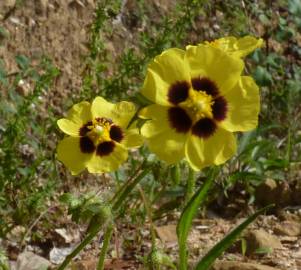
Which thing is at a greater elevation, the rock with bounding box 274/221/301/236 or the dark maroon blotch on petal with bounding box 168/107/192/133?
the rock with bounding box 274/221/301/236

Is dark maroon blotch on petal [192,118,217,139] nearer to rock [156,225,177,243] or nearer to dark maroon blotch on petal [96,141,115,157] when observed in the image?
dark maroon blotch on petal [96,141,115,157]

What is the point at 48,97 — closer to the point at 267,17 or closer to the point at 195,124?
the point at 267,17

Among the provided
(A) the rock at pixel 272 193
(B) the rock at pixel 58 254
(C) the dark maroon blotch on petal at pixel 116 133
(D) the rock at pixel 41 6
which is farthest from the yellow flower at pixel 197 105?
(D) the rock at pixel 41 6

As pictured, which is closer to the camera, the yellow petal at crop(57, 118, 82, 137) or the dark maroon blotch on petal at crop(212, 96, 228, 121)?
the dark maroon blotch on petal at crop(212, 96, 228, 121)

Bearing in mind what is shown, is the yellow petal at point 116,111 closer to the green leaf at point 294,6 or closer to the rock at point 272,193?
the rock at point 272,193

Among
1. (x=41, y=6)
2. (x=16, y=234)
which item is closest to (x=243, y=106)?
(x=16, y=234)

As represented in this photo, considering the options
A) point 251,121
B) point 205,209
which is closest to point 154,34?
point 205,209

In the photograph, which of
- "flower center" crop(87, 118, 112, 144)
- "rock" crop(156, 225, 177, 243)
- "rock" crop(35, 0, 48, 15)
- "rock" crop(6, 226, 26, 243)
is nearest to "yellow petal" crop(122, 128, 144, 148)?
"flower center" crop(87, 118, 112, 144)

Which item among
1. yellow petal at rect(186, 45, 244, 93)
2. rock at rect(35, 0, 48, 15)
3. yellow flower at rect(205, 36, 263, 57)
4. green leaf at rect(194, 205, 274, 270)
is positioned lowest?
green leaf at rect(194, 205, 274, 270)
